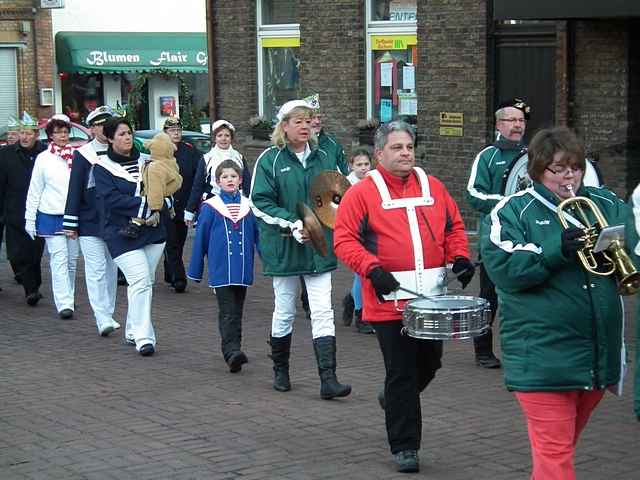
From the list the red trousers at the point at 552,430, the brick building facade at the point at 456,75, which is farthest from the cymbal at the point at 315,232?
the brick building facade at the point at 456,75

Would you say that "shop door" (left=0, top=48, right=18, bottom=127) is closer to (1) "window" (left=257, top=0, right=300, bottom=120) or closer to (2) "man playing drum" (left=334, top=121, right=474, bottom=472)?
(1) "window" (left=257, top=0, right=300, bottom=120)

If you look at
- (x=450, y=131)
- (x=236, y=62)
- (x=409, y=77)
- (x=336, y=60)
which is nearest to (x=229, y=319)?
(x=450, y=131)

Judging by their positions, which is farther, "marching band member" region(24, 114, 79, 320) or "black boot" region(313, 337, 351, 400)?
"marching band member" region(24, 114, 79, 320)

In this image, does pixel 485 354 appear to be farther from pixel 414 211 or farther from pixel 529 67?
pixel 529 67

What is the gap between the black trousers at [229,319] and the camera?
9523 millimetres

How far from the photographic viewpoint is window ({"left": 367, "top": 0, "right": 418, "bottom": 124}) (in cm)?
1738

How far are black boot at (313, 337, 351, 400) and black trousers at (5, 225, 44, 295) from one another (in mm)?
5515

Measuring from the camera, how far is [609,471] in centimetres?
662

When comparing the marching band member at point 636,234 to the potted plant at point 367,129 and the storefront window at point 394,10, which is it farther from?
the potted plant at point 367,129

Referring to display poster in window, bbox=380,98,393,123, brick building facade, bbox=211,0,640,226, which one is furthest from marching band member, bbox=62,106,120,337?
display poster in window, bbox=380,98,393,123

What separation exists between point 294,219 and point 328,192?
0.95ft

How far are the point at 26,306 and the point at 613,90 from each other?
677cm

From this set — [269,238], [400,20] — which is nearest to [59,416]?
[269,238]

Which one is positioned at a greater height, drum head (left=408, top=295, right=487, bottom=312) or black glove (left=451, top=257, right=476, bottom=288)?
black glove (left=451, top=257, right=476, bottom=288)
